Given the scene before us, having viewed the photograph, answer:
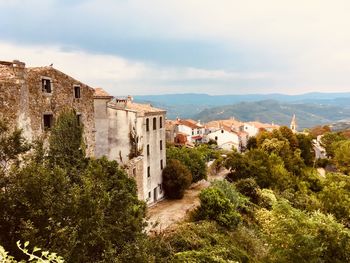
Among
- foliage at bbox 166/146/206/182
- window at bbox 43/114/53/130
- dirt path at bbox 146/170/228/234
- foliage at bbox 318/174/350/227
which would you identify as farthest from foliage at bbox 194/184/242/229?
A: window at bbox 43/114/53/130

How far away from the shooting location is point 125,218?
13.1 meters

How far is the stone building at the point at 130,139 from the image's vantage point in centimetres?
2894

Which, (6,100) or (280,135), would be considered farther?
(280,135)

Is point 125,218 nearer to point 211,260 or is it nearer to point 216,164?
point 211,260

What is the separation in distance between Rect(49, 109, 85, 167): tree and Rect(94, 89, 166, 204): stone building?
28.8 ft

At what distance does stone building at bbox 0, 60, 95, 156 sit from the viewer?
16302mm

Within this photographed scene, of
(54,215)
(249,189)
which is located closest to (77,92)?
(54,215)

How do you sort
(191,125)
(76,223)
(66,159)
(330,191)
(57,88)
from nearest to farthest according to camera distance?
1. (76,223)
2. (66,159)
3. (57,88)
4. (330,191)
5. (191,125)

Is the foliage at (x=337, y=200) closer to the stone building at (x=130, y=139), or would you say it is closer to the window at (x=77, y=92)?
the stone building at (x=130, y=139)

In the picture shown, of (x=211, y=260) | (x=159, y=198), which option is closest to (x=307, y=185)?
(x=159, y=198)

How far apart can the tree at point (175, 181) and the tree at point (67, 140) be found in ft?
55.2

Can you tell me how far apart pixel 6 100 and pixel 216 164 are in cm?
3795

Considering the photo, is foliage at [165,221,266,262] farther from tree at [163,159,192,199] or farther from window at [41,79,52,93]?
tree at [163,159,192,199]

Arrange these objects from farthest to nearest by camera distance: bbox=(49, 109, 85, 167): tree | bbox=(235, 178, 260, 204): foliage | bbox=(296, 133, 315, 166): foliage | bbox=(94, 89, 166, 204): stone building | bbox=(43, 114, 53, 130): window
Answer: bbox=(296, 133, 315, 166): foliage
bbox=(235, 178, 260, 204): foliage
bbox=(94, 89, 166, 204): stone building
bbox=(43, 114, 53, 130): window
bbox=(49, 109, 85, 167): tree
